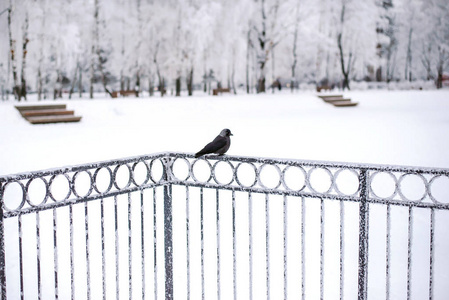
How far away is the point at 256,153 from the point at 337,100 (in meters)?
20.6

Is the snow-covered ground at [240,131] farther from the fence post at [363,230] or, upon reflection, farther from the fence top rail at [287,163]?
the fence post at [363,230]

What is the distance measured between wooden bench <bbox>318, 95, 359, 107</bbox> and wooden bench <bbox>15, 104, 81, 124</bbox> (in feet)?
57.2

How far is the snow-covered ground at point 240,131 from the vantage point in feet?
48.0

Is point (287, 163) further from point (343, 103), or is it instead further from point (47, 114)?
point (343, 103)

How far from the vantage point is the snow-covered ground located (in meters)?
14.6

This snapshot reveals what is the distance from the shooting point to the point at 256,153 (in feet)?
50.3

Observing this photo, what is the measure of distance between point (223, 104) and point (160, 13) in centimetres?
1442

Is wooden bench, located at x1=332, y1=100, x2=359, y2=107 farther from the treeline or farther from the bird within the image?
the bird

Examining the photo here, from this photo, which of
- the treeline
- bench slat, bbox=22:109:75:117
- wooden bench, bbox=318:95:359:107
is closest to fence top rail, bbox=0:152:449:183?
bench slat, bbox=22:109:75:117

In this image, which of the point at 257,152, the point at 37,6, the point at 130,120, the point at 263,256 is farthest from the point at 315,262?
the point at 37,6

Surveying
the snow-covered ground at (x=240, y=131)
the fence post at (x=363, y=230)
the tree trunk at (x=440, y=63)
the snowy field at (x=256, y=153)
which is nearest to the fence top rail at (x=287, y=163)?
the fence post at (x=363, y=230)

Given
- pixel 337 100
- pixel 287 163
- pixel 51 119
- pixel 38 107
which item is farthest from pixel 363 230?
pixel 337 100

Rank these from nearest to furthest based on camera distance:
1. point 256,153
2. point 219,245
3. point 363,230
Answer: point 363,230 < point 219,245 < point 256,153

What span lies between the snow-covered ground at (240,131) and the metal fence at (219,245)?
3.99 meters
